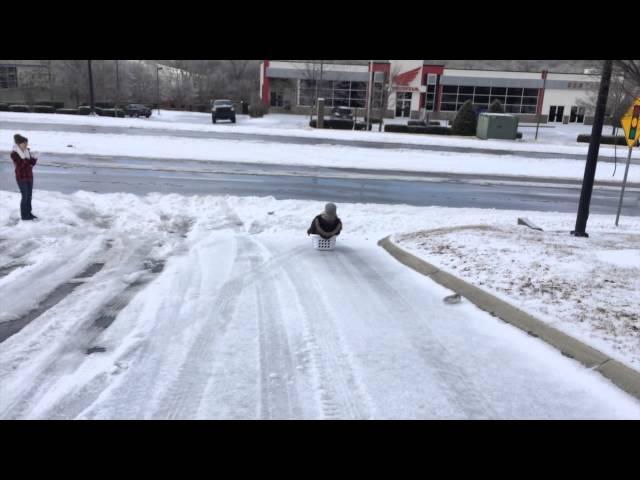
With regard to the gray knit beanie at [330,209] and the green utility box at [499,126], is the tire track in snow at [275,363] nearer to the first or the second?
the gray knit beanie at [330,209]

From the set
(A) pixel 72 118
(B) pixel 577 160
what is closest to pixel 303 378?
(B) pixel 577 160

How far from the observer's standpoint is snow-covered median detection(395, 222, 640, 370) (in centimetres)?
546

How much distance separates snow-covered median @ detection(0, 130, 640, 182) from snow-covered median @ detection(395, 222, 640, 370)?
1252cm

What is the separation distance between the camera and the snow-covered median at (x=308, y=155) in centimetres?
2283

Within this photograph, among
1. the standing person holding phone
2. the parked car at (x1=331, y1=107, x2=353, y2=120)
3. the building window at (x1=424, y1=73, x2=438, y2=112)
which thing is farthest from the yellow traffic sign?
the building window at (x1=424, y1=73, x2=438, y2=112)

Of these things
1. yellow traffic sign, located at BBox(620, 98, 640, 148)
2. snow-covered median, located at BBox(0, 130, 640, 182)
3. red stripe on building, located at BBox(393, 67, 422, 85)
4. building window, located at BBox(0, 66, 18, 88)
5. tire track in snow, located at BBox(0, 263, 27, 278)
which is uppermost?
red stripe on building, located at BBox(393, 67, 422, 85)

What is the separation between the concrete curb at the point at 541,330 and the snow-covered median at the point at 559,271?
0.11 metres

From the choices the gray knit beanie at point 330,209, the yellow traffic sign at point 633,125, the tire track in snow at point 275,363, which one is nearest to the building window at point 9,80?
the gray knit beanie at point 330,209

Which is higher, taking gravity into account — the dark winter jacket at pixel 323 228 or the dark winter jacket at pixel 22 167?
the dark winter jacket at pixel 22 167

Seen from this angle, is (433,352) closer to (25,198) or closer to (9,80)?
(25,198)

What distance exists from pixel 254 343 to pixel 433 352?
1.73m

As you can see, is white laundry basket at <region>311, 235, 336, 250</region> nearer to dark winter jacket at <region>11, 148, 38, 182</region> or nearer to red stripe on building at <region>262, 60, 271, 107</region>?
dark winter jacket at <region>11, 148, 38, 182</region>

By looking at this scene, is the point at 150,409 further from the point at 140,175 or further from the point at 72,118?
the point at 72,118

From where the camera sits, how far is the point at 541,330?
5527 mm
